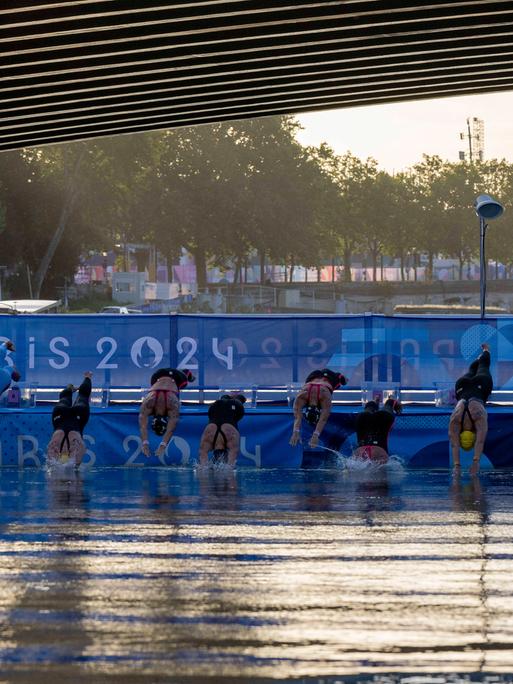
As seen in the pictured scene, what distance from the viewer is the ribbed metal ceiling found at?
16781 millimetres

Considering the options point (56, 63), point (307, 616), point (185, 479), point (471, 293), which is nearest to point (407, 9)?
point (56, 63)

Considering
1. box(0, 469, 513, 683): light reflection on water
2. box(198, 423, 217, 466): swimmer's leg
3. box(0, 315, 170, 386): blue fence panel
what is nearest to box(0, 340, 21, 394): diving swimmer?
box(0, 315, 170, 386): blue fence panel

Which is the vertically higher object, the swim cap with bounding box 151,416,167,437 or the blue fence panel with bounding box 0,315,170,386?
the blue fence panel with bounding box 0,315,170,386

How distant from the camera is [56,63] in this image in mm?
19344

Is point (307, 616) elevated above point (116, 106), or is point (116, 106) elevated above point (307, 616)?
point (116, 106)

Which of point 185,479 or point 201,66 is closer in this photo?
point 185,479

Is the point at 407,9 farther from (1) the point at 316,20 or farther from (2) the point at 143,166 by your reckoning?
(2) the point at 143,166

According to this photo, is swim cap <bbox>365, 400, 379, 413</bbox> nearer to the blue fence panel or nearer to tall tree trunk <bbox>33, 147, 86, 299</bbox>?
the blue fence panel

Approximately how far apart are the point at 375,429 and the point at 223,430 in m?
2.39

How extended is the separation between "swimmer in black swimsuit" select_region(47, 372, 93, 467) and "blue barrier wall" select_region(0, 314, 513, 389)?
221 cm

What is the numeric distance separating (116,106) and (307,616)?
53.2 ft

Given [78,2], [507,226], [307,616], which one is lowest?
[307,616]

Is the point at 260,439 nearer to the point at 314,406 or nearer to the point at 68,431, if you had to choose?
the point at 314,406

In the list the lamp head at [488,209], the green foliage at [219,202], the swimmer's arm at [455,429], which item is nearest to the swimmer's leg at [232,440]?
the swimmer's arm at [455,429]
